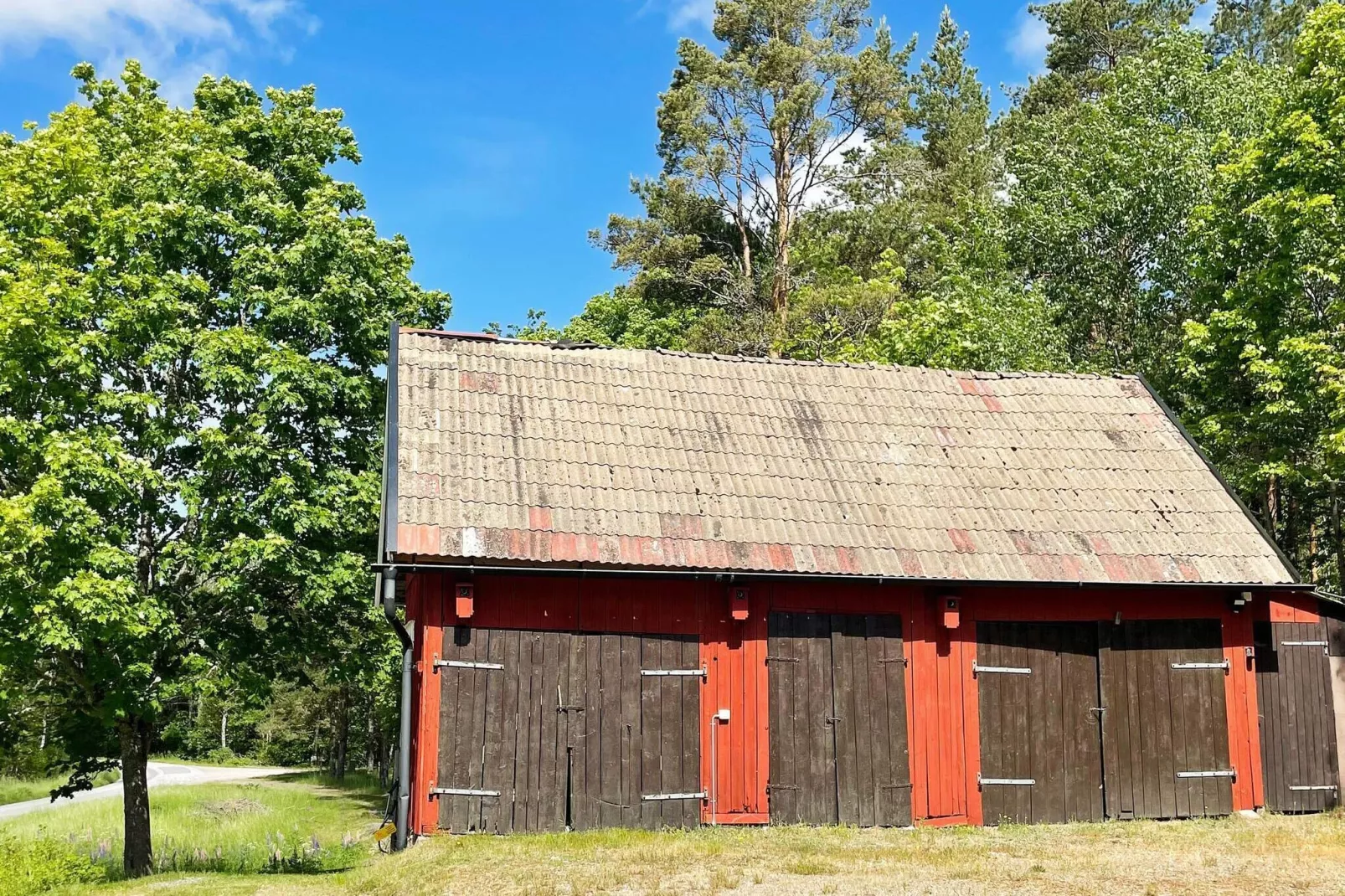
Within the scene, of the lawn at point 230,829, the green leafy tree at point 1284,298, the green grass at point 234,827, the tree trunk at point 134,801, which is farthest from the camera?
the green leafy tree at point 1284,298

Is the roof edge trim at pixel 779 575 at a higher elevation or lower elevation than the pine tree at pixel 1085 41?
lower

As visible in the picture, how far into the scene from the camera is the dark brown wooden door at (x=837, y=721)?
40.0ft

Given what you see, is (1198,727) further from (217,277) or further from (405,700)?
(217,277)

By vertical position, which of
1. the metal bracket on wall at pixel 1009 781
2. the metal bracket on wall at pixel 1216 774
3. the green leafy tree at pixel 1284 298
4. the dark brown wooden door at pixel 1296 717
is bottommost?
the metal bracket on wall at pixel 1009 781

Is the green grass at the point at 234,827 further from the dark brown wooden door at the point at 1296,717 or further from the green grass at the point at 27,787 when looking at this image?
the dark brown wooden door at the point at 1296,717

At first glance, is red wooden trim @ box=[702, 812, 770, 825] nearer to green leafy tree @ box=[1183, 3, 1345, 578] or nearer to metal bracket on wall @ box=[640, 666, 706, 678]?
metal bracket on wall @ box=[640, 666, 706, 678]

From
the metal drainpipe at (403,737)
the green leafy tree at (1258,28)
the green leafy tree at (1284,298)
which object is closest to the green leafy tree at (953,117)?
the green leafy tree at (1258,28)

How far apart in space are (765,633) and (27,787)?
29.1 metres

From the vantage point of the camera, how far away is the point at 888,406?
15.3 m

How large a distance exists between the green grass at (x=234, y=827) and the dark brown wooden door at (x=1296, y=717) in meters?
10.3

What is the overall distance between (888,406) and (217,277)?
10.5 m

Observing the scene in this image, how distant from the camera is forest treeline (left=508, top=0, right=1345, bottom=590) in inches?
840

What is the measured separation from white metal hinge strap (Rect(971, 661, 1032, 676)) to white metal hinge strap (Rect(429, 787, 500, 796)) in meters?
5.40

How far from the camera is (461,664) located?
11570 mm
